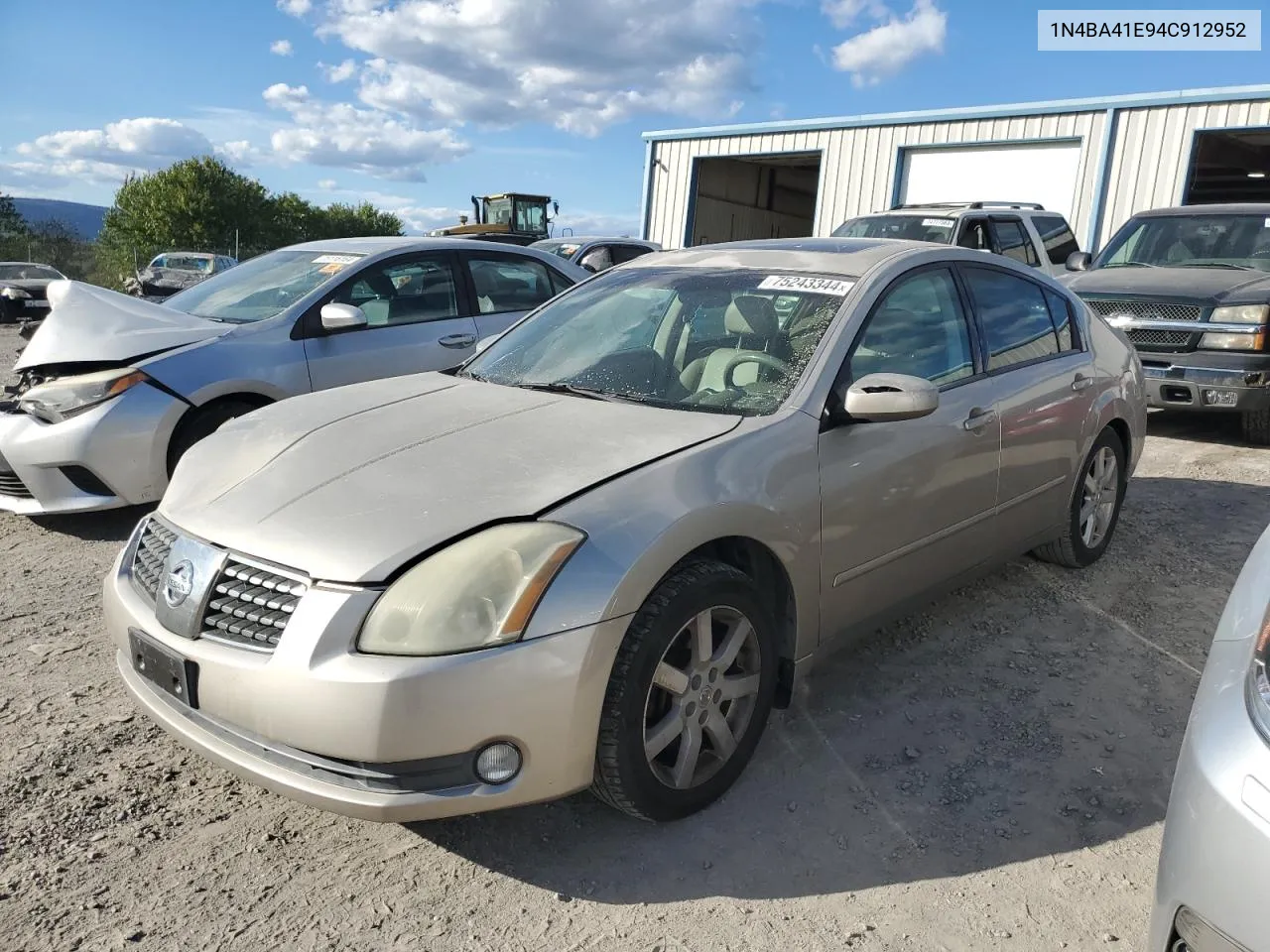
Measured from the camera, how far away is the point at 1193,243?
8.24 m

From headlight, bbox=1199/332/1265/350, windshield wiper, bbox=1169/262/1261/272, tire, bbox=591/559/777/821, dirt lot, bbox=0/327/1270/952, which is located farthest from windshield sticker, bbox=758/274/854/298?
windshield wiper, bbox=1169/262/1261/272

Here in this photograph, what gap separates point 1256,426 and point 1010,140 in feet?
34.6

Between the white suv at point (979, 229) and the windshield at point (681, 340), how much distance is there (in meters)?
5.89

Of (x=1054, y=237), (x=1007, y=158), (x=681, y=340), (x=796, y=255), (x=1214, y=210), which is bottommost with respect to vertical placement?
(x=681, y=340)

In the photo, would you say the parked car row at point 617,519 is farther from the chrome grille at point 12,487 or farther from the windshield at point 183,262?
the windshield at point 183,262

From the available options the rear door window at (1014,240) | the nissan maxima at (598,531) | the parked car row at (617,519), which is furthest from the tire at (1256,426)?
the nissan maxima at (598,531)

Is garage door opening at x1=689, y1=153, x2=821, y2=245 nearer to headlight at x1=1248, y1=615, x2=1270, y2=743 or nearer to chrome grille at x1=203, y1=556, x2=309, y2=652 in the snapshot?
chrome grille at x1=203, y1=556, x2=309, y2=652

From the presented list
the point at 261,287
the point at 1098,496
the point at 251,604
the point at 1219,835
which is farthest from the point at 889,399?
the point at 261,287

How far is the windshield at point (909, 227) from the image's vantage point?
9352mm

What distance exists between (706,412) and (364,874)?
155cm

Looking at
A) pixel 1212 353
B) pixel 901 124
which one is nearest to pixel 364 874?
pixel 1212 353

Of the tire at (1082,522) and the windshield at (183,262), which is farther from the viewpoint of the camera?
the windshield at (183,262)

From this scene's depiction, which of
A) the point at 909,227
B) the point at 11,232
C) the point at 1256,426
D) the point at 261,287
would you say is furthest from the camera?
the point at 11,232

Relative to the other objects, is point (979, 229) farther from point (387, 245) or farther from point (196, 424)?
point (196, 424)
